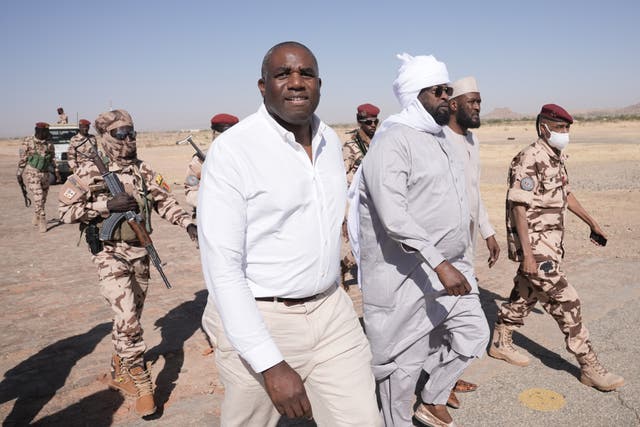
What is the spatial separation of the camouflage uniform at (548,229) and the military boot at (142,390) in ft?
9.65

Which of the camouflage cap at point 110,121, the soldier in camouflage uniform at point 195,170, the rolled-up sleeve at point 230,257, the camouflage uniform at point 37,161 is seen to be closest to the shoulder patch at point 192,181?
the soldier in camouflage uniform at point 195,170

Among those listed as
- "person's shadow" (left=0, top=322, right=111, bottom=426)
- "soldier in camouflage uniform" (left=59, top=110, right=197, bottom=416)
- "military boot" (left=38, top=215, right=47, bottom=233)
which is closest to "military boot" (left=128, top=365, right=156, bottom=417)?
"soldier in camouflage uniform" (left=59, top=110, right=197, bottom=416)

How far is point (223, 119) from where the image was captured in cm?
555

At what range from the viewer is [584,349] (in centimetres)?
387

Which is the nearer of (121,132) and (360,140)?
(121,132)

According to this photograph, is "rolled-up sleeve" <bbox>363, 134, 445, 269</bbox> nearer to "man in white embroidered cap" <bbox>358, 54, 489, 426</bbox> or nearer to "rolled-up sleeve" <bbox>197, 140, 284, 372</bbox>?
→ "man in white embroidered cap" <bbox>358, 54, 489, 426</bbox>

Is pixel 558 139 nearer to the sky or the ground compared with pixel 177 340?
nearer to the sky

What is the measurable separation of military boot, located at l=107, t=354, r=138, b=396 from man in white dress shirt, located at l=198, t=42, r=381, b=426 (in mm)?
1966

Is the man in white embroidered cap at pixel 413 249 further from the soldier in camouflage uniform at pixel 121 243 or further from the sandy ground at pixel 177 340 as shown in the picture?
the soldier in camouflage uniform at pixel 121 243

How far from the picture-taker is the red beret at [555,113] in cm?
404

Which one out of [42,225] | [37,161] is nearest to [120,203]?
[42,225]

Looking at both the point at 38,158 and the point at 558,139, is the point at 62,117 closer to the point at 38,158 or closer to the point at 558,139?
the point at 38,158

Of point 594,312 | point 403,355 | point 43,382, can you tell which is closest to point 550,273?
point 403,355

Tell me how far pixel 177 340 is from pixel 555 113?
13.0 feet
